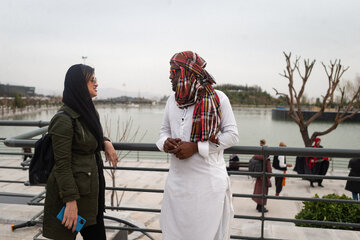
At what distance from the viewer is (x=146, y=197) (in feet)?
29.6

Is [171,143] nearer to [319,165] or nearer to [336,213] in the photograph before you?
[336,213]

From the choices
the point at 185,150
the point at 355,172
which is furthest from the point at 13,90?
the point at 185,150

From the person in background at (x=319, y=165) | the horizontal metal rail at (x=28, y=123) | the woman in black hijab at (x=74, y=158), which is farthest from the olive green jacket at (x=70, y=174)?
the person in background at (x=319, y=165)

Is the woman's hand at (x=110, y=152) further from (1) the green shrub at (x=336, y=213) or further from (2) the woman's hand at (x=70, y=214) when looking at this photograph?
(1) the green shrub at (x=336, y=213)

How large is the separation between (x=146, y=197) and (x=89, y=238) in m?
7.16

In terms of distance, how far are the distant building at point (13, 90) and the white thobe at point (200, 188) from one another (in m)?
101

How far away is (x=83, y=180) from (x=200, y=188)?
723 mm

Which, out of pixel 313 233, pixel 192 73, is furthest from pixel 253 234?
pixel 192 73

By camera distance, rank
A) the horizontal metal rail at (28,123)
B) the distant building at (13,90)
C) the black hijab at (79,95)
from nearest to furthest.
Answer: the black hijab at (79,95)
the horizontal metal rail at (28,123)
the distant building at (13,90)

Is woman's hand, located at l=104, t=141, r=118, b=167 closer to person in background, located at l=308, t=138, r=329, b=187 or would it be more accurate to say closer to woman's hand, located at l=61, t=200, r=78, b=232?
woman's hand, located at l=61, t=200, r=78, b=232

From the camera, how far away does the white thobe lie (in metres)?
1.68

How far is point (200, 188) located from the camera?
1682 mm

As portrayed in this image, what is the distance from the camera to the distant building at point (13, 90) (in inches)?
3752

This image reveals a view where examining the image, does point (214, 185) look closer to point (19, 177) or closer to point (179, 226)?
point (179, 226)
